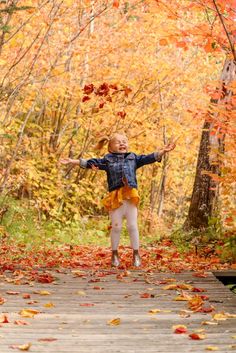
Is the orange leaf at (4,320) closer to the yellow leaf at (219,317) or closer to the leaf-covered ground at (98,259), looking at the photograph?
the yellow leaf at (219,317)

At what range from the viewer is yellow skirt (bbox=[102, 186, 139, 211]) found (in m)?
8.30

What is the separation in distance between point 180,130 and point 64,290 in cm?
1354

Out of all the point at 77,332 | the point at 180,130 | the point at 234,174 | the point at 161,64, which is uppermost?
the point at 161,64

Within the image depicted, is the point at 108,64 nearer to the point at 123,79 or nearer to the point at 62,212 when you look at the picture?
the point at 123,79

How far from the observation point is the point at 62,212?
17906 millimetres

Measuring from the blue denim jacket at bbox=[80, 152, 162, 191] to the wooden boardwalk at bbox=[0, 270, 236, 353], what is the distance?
126 centimetres

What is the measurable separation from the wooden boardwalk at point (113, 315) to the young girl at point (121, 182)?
835mm

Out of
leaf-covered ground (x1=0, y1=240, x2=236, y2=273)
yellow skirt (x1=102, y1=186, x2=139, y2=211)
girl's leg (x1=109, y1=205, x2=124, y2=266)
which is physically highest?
yellow skirt (x1=102, y1=186, x2=139, y2=211)

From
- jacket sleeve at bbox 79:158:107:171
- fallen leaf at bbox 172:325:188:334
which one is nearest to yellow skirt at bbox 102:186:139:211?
jacket sleeve at bbox 79:158:107:171

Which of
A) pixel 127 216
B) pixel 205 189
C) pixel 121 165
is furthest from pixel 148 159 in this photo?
pixel 205 189

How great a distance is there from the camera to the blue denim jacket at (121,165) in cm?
833

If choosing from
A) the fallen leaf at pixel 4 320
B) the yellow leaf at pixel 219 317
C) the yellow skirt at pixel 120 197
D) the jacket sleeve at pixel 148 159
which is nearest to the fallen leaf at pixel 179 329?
→ the yellow leaf at pixel 219 317

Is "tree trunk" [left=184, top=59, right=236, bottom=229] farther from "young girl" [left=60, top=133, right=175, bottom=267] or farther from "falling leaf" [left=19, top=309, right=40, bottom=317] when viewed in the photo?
"falling leaf" [left=19, top=309, right=40, bottom=317]

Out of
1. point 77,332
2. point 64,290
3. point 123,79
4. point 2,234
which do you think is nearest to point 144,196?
point 123,79
